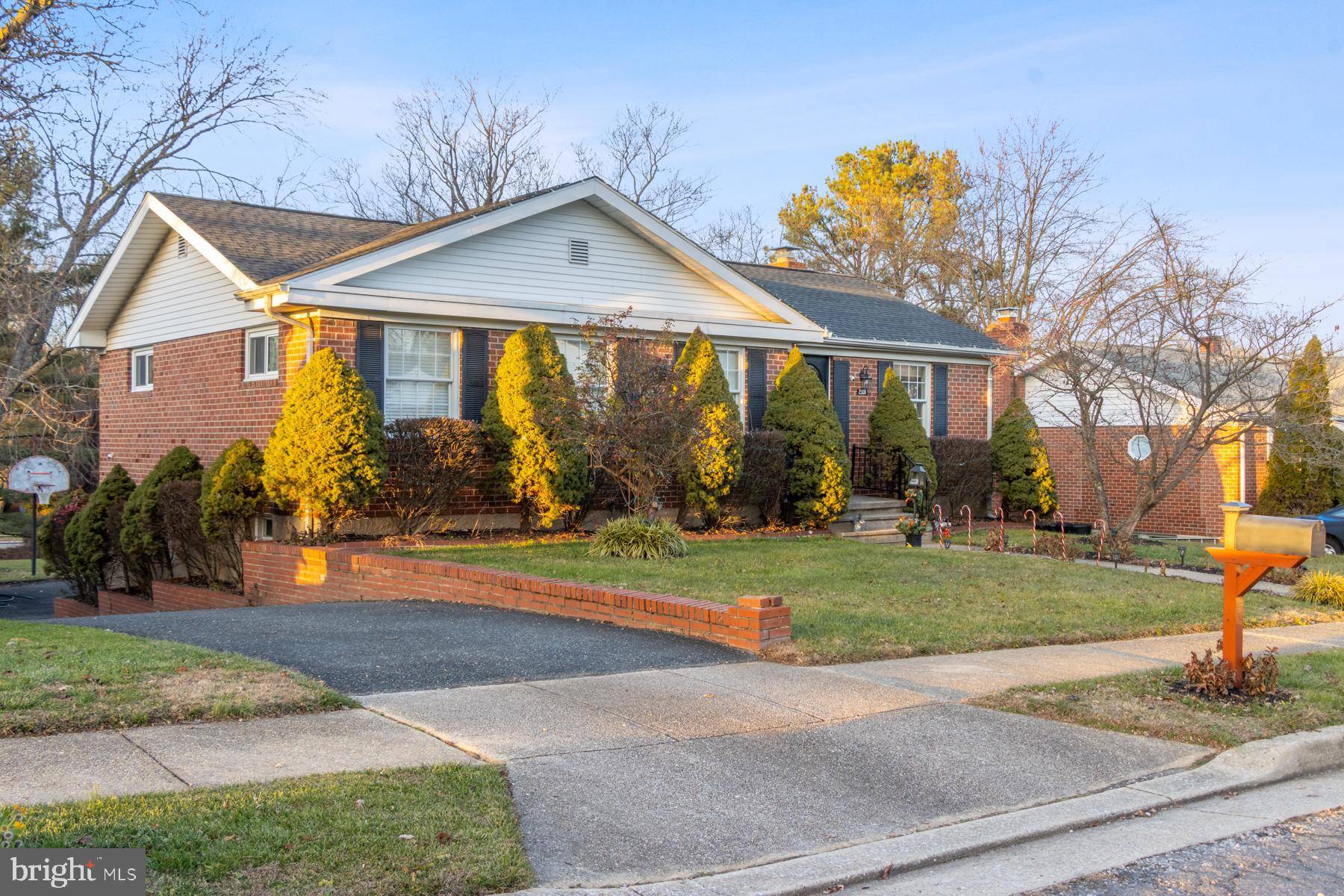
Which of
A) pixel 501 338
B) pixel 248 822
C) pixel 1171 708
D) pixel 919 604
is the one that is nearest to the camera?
pixel 248 822

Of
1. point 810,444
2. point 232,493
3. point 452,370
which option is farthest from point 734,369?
point 232,493

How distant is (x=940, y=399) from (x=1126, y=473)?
5.98 meters

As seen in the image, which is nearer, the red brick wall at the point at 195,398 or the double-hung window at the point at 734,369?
the red brick wall at the point at 195,398

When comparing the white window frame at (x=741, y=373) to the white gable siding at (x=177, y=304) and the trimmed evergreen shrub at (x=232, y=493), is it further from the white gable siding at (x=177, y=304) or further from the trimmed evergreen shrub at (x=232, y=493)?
the trimmed evergreen shrub at (x=232, y=493)

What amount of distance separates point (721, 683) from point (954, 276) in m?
33.6

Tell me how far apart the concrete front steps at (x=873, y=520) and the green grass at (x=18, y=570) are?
50.2 ft

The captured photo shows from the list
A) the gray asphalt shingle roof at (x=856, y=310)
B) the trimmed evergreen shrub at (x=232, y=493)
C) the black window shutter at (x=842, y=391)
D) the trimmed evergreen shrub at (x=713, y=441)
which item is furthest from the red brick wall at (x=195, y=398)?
the black window shutter at (x=842, y=391)

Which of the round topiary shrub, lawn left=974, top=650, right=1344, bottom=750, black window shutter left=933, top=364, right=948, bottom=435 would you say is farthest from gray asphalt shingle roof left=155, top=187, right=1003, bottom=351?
lawn left=974, top=650, right=1344, bottom=750

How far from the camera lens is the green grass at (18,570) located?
2416 centimetres

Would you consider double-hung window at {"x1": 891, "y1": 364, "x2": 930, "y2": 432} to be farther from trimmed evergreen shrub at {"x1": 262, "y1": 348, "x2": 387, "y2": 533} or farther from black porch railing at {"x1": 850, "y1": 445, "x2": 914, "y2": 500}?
trimmed evergreen shrub at {"x1": 262, "y1": 348, "x2": 387, "y2": 533}

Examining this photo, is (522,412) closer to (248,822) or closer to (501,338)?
(501,338)

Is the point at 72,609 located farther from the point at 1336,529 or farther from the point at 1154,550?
the point at 1336,529

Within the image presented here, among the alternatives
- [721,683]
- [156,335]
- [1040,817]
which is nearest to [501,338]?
[156,335]

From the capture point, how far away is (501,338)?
53.3 ft
